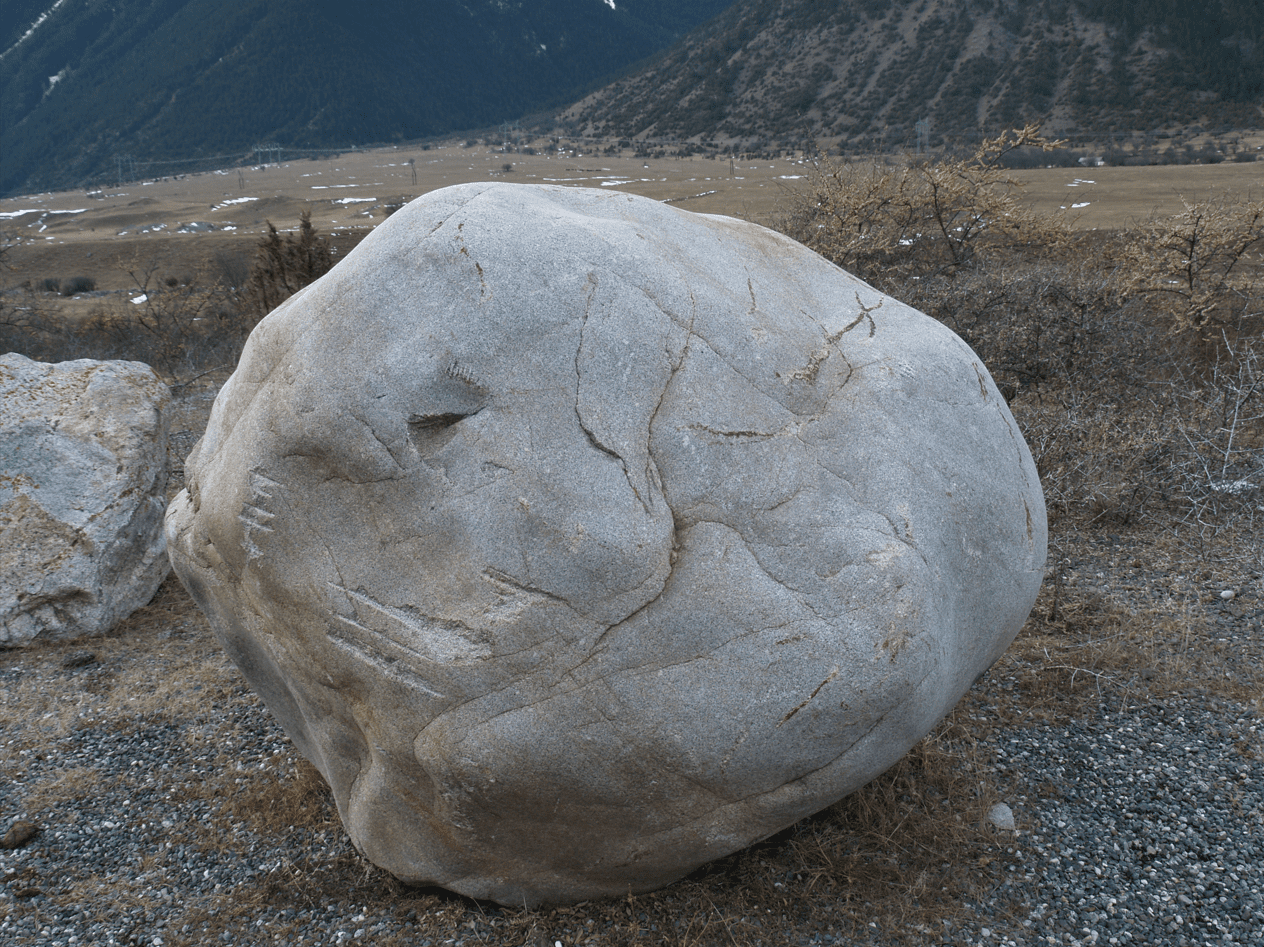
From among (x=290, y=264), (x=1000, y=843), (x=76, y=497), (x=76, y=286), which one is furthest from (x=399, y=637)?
(x=76, y=286)

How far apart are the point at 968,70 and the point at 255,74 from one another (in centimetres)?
8733

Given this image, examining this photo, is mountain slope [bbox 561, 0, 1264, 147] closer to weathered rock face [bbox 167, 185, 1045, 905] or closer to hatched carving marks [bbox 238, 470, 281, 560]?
weathered rock face [bbox 167, 185, 1045, 905]

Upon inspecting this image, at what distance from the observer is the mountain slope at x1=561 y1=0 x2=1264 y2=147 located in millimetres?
39781

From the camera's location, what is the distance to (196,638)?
220 inches

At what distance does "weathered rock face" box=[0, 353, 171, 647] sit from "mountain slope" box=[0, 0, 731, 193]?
9995 centimetres

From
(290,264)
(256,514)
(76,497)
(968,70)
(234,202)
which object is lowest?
(234,202)

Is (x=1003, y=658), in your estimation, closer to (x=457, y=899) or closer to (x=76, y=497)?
(x=457, y=899)

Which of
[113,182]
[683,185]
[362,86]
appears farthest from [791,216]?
[362,86]

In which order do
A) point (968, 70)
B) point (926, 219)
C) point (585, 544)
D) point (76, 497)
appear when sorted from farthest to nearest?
point (968, 70) < point (926, 219) < point (76, 497) < point (585, 544)

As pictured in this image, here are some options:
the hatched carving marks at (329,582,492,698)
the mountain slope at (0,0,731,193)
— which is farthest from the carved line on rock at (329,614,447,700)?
the mountain slope at (0,0,731,193)

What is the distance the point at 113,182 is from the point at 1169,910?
335 ft

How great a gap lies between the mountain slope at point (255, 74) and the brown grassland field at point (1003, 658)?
9519 centimetres

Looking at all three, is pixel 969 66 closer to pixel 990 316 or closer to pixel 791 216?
pixel 791 216

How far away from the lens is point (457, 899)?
10.4ft
